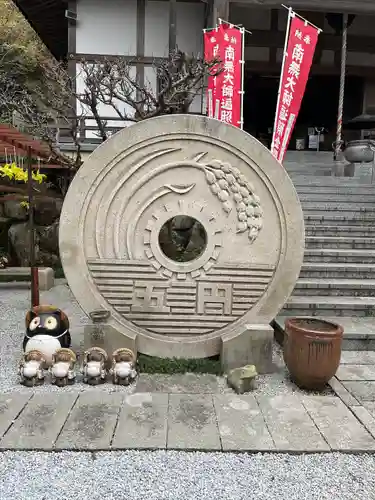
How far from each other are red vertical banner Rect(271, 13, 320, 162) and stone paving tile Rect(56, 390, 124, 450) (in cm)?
736

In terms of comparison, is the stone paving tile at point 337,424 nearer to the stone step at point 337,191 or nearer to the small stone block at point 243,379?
the small stone block at point 243,379

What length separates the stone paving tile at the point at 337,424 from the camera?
3.81m

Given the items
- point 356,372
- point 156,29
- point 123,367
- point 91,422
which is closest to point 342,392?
point 356,372

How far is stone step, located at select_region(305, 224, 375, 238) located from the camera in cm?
888

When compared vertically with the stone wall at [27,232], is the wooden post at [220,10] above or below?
above

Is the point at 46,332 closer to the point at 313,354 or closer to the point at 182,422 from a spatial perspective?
the point at 182,422

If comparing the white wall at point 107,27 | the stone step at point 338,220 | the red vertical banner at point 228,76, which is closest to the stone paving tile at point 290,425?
the stone step at point 338,220

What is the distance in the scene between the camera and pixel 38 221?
11773mm

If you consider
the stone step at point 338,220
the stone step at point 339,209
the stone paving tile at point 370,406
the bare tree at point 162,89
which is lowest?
the stone paving tile at point 370,406

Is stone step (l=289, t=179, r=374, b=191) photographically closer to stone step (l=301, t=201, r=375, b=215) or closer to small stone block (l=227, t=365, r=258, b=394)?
stone step (l=301, t=201, r=375, b=215)

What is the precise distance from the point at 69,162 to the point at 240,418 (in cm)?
724

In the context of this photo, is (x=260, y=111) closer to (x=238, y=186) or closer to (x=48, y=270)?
(x=48, y=270)

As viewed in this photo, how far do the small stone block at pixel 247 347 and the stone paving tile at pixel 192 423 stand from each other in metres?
0.67

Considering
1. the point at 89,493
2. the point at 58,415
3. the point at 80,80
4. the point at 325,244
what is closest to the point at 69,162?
the point at 80,80
